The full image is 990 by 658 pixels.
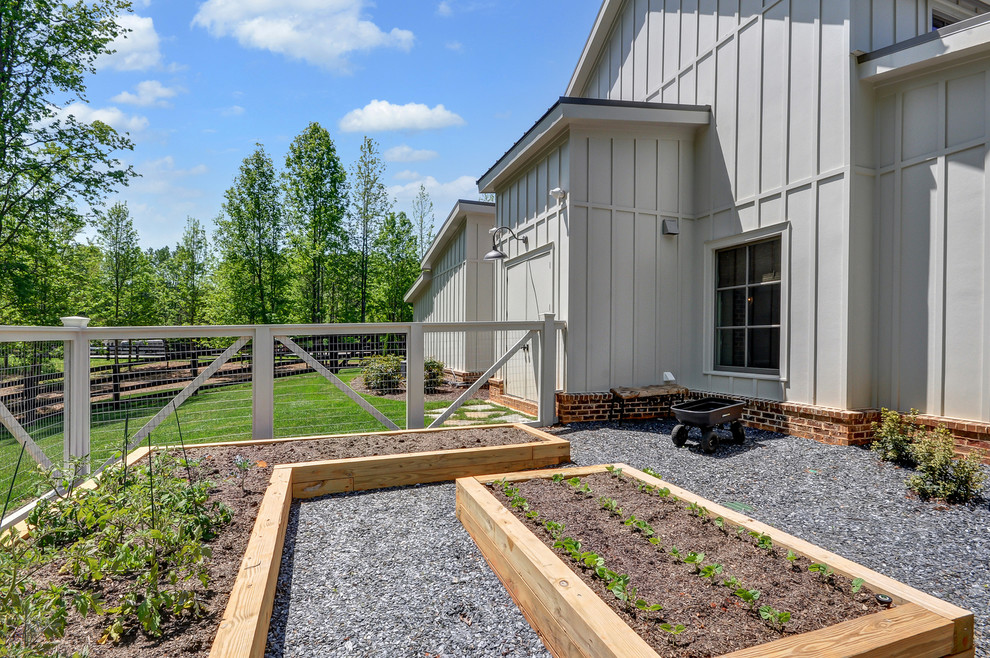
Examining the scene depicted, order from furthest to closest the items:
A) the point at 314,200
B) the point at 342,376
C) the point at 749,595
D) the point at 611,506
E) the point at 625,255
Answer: the point at 314,200 → the point at 625,255 → the point at 342,376 → the point at 611,506 → the point at 749,595

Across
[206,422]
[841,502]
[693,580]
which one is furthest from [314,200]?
[693,580]

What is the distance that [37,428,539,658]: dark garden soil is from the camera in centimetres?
172

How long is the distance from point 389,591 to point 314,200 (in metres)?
18.3

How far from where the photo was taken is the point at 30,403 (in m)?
3.68

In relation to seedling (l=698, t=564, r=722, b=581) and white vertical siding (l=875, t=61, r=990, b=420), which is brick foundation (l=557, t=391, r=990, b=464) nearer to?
white vertical siding (l=875, t=61, r=990, b=420)

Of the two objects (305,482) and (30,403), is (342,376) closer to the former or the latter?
(305,482)

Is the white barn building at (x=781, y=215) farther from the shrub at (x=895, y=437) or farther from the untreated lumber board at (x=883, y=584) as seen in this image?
the untreated lumber board at (x=883, y=584)

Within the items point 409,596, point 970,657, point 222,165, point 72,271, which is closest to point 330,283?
point 222,165

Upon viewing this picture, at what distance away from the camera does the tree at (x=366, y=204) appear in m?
19.9

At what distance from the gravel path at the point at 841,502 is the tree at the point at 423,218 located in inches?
793

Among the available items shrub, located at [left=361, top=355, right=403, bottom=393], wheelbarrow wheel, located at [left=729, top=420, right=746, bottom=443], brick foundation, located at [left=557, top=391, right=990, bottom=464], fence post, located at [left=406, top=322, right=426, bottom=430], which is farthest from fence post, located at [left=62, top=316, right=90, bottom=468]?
wheelbarrow wheel, located at [left=729, top=420, right=746, bottom=443]

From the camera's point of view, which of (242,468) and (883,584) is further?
(242,468)

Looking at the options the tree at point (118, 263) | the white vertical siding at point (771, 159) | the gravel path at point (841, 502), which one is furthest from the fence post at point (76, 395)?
the tree at point (118, 263)

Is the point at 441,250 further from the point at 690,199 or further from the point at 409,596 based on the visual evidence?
the point at 409,596
